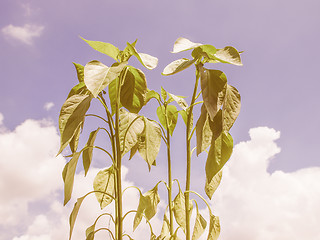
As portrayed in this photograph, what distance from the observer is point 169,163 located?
1258mm

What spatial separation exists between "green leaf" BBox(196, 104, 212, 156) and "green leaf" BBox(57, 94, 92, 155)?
32 centimetres

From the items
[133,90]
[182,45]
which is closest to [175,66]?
[182,45]

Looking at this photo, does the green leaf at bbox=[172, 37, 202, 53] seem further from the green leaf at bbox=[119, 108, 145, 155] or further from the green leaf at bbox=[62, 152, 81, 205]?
the green leaf at bbox=[62, 152, 81, 205]

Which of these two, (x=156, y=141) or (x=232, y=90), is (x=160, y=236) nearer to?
(x=156, y=141)

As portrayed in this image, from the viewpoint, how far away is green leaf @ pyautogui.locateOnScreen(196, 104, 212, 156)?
96cm

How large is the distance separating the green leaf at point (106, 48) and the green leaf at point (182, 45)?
22cm

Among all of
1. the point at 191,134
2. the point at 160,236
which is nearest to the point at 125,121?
the point at 191,134

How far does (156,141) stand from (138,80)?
214 mm

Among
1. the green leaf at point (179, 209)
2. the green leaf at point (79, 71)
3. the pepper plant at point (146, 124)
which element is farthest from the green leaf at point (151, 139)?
the green leaf at point (79, 71)

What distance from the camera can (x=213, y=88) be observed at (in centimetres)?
93

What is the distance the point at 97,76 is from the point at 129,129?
0.30 metres

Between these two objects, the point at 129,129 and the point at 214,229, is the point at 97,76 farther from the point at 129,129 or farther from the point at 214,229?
the point at 214,229

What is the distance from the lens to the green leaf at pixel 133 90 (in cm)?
111

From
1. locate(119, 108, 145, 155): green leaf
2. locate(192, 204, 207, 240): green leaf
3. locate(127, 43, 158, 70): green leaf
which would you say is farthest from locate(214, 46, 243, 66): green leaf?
locate(192, 204, 207, 240): green leaf
